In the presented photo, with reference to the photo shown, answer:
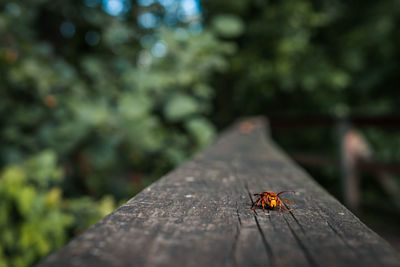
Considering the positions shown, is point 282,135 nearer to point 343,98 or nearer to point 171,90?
point 343,98

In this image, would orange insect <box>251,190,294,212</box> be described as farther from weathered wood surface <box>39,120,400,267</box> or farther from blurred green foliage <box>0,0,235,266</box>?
blurred green foliage <box>0,0,235,266</box>

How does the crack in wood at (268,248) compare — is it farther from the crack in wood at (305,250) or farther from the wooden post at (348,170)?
the wooden post at (348,170)

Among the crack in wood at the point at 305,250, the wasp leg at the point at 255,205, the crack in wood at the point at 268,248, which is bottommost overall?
the crack in wood at the point at 305,250

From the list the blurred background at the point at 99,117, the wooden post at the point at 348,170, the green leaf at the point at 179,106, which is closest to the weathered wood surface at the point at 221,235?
the blurred background at the point at 99,117

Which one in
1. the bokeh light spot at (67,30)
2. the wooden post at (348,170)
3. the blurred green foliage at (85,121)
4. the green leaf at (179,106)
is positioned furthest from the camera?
the bokeh light spot at (67,30)

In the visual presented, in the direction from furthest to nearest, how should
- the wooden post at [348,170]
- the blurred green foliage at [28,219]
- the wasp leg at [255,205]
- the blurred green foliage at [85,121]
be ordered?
the wooden post at [348,170] < the blurred green foliage at [85,121] < the blurred green foliage at [28,219] < the wasp leg at [255,205]

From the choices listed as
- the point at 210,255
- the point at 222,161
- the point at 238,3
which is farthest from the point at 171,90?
the point at 238,3

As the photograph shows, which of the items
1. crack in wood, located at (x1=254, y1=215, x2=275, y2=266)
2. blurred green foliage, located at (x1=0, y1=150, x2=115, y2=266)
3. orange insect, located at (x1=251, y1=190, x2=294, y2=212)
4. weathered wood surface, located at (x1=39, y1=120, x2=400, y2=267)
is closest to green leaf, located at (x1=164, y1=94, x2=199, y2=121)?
blurred green foliage, located at (x1=0, y1=150, x2=115, y2=266)

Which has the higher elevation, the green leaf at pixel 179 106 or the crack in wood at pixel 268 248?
the green leaf at pixel 179 106

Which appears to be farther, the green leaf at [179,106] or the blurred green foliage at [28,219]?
the green leaf at [179,106]
